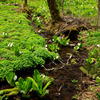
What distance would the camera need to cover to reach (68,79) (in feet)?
12.0

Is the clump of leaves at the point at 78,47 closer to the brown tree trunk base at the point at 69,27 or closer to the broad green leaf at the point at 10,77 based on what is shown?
the brown tree trunk base at the point at 69,27

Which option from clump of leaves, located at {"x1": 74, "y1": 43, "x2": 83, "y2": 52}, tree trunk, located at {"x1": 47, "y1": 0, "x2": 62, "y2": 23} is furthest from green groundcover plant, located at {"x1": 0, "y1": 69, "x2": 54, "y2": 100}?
tree trunk, located at {"x1": 47, "y1": 0, "x2": 62, "y2": 23}

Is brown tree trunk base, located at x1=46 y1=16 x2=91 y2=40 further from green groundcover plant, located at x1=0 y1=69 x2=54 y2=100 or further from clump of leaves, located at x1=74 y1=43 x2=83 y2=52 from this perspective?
green groundcover plant, located at x1=0 y1=69 x2=54 y2=100

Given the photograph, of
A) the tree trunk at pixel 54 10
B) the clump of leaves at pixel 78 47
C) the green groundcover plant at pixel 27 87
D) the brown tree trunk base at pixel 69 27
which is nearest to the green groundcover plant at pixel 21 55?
the green groundcover plant at pixel 27 87

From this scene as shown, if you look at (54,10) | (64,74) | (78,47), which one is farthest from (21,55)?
(54,10)

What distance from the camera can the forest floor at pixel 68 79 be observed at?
3.08 m

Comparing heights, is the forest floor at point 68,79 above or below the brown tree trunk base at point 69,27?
below

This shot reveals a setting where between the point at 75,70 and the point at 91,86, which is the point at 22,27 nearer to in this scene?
the point at 75,70

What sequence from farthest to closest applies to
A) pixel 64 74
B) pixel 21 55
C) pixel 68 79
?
pixel 21 55, pixel 64 74, pixel 68 79

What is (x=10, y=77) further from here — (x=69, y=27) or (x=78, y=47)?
(x=69, y=27)

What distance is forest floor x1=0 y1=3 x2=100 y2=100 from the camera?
3084 mm

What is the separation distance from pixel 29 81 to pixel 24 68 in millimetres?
1109

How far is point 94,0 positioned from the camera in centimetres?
1301

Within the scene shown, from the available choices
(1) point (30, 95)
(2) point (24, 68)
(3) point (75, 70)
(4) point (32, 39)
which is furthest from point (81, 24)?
(1) point (30, 95)
